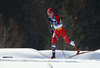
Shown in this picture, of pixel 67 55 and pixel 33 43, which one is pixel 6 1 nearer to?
pixel 33 43

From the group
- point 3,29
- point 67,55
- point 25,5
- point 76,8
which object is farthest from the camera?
point 25,5

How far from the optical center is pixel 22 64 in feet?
11.3

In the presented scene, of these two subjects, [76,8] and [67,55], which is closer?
[67,55]

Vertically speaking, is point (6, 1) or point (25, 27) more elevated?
point (6, 1)

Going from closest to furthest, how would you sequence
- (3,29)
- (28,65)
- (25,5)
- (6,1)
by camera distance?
(28,65) < (3,29) < (25,5) < (6,1)

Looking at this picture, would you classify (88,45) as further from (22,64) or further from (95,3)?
(22,64)

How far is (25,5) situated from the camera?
19.7 metres

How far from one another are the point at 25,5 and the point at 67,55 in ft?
46.3

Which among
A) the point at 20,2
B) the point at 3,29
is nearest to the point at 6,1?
the point at 20,2

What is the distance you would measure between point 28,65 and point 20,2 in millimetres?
17654

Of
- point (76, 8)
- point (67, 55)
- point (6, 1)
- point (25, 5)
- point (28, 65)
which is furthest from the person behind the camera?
point (6, 1)

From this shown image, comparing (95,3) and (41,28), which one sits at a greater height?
(95,3)

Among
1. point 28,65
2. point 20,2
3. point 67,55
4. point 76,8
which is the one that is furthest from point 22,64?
point 20,2

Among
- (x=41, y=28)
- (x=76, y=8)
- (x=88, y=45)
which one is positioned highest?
(x=76, y=8)
